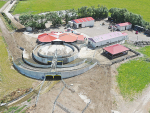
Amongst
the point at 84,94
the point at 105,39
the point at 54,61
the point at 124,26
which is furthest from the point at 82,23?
the point at 84,94

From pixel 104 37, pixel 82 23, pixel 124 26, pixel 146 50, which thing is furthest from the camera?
pixel 82 23

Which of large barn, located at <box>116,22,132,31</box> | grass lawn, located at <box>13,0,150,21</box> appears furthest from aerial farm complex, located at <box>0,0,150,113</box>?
grass lawn, located at <box>13,0,150,21</box>

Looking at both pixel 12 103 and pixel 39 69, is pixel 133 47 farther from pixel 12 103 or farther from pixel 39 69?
pixel 12 103

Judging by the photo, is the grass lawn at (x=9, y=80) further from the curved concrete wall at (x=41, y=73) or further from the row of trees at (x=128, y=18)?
the row of trees at (x=128, y=18)

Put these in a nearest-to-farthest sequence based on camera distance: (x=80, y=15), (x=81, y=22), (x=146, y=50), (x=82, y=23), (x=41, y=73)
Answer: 1. (x=41, y=73)
2. (x=146, y=50)
3. (x=81, y=22)
4. (x=82, y=23)
5. (x=80, y=15)

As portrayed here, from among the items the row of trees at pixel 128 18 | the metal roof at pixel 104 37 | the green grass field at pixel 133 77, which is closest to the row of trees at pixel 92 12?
the row of trees at pixel 128 18

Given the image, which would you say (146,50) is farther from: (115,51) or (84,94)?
(84,94)

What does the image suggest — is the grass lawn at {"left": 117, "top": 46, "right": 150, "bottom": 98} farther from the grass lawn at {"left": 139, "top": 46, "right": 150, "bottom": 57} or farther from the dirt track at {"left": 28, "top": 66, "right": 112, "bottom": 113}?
the grass lawn at {"left": 139, "top": 46, "right": 150, "bottom": 57}
